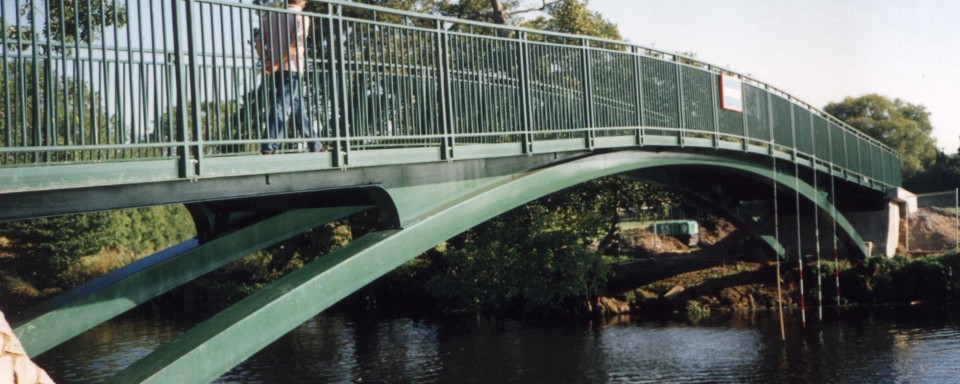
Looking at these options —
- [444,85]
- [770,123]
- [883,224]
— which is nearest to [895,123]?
[883,224]

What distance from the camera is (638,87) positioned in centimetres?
1398

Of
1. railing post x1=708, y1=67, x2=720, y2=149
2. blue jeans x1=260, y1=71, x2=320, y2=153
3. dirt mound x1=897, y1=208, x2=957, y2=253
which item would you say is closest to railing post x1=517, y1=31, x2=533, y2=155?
blue jeans x1=260, y1=71, x2=320, y2=153

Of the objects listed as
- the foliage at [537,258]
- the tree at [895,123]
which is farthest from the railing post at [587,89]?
the tree at [895,123]

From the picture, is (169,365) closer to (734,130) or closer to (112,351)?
(734,130)

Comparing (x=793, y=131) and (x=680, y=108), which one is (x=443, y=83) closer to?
(x=680, y=108)

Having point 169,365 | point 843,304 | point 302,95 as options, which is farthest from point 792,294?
point 169,365

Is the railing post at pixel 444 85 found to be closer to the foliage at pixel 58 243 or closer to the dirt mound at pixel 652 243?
the dirt mound at pixel 652 243

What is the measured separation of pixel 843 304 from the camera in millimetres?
23656

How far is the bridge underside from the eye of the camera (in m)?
6.30

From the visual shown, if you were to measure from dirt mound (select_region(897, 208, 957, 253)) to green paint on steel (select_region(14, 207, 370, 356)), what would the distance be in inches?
892

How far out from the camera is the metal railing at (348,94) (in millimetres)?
6262

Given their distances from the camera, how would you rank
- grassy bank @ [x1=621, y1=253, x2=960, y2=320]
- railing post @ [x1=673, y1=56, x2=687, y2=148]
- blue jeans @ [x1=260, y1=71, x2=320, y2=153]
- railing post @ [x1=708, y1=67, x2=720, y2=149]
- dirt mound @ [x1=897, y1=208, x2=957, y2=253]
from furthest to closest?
dirt mound @ [x1=897, y1=208, x2=957, y2=253] < grassy bank @ [x1=621, y1=253, x2=960, y2=320] < railing post @ [x1=708, y1=67, x2=720, y2=149] < railing post @ [x1=673, y1=56, x2=687, y2=148] < blue jeans @ [x1=260, y1=71, x2=320, y2=153]

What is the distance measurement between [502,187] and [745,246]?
1942 cm

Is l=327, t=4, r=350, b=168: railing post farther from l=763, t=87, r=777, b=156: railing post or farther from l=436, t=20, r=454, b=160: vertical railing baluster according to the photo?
l=763, t=87, r=777, b=156: railing post
